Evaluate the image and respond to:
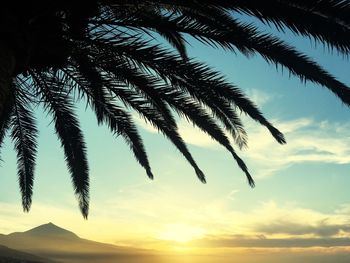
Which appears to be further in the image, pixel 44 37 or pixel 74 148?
pixel 74 148

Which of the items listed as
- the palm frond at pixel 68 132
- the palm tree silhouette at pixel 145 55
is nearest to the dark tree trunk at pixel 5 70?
the palm tree silhouette at pixel 145 55

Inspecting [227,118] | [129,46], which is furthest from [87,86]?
[227,118]

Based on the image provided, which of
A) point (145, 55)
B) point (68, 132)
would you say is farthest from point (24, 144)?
point (145, 55)

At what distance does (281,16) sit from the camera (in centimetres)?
552

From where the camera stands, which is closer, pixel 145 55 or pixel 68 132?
pixel 145 55

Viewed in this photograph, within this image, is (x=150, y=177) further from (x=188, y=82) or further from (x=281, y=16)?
(x=281, y=16)

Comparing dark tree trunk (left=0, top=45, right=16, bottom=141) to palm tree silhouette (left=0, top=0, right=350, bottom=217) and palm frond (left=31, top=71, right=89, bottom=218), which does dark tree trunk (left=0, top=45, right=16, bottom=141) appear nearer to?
palm tree silhouette (left=0, top=0, right=350, bottom=217)

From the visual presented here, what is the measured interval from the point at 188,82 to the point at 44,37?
7.87ft

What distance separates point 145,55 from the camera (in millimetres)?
6711

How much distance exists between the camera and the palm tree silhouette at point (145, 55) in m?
5.48

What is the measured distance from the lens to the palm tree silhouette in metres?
5.48

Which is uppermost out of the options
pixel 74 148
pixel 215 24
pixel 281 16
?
pixel 215 24

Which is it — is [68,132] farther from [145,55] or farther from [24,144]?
[145,55]

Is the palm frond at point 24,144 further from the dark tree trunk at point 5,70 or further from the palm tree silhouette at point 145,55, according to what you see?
the dark tree trunk at point 5,70
